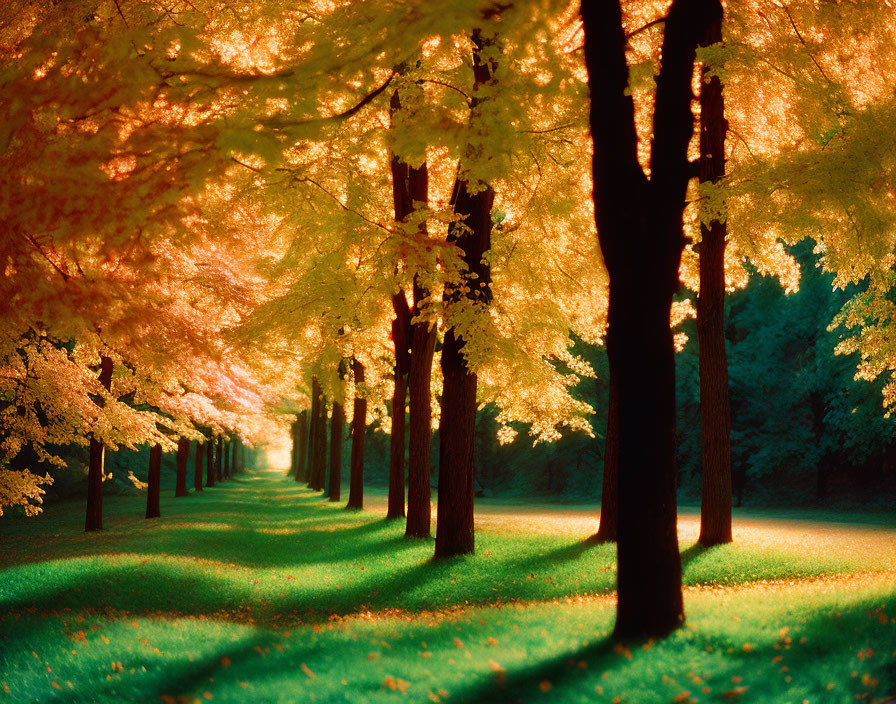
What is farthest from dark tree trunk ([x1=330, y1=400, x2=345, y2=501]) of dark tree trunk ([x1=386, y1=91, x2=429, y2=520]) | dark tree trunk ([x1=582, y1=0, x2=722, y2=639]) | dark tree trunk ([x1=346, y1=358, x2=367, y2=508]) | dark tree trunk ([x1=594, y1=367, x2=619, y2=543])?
dark tree trunk ([x1=582, y1=0, x2=722, y2=639])

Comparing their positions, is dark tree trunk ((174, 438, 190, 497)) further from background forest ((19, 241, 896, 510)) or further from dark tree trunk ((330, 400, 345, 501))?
dark tree trunk ((330, 400, 345, 501))

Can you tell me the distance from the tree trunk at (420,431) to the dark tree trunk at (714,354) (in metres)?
5.72

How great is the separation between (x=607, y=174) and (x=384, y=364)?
625 inches

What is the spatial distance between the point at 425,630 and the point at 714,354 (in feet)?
25.5

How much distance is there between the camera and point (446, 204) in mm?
13016

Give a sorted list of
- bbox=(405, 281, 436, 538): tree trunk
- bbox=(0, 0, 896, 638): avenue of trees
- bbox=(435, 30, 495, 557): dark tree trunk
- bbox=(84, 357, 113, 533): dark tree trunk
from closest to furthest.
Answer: bbox=(0, 0, 896, 638): avenue of trees
bbox=(435, 30, 495, 557): dark tree trunk
bbox=(405, 281, 436, 538): tree trunk
bbox=(84, 357, 113, 533): dark tree trunk

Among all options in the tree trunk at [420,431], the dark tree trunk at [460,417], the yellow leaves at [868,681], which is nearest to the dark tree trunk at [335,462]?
the tree trunk at [420,431]

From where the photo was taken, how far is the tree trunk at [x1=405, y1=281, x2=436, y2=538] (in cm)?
1586

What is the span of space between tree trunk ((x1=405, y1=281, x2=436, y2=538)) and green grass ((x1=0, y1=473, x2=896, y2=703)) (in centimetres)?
195

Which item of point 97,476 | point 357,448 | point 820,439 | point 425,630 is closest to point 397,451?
point 357,448

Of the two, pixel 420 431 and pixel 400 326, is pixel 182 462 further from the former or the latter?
pixel 420 431

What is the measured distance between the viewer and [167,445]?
639 inches

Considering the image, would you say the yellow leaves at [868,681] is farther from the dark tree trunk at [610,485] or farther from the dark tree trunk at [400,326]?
the dark tree trunk at [400,326]

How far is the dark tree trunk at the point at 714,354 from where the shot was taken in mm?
12734
